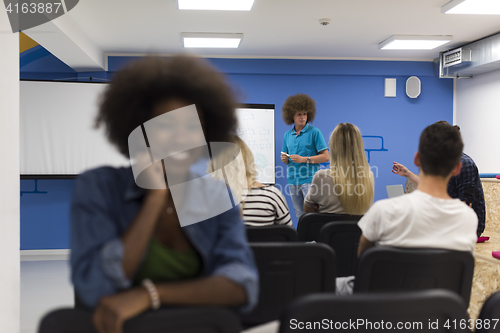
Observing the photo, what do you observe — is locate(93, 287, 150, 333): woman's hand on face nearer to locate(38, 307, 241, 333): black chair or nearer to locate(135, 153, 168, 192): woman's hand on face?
locate(38, 307, 241, 333): black chair

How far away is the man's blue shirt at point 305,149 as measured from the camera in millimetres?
4574

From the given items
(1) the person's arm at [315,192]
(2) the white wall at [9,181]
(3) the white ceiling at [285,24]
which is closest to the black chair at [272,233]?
(1) the person's arm at [315,192]

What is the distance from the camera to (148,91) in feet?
2.94

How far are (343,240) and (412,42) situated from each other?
364cm

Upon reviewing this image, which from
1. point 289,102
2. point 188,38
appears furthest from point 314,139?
point 188,38

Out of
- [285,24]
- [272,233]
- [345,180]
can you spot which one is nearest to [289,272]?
[272,233]

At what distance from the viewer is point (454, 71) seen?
5.23m

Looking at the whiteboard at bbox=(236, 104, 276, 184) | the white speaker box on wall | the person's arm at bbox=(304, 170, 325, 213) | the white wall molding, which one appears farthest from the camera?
the white speaker box on wall

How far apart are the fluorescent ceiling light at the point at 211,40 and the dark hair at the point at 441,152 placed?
3.35 metres

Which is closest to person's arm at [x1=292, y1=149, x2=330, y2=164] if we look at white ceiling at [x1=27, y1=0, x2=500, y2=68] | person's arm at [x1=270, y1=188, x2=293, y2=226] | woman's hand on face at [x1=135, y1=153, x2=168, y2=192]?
white ceiling at [x1=27, y1=0, x2=500, y2=68]

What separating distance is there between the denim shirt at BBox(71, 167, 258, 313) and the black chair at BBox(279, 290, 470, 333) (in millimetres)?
110

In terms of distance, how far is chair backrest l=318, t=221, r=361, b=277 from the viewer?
1896 mm

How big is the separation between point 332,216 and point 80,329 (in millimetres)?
1686

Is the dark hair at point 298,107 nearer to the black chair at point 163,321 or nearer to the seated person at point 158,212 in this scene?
the seated person at point 158,212
